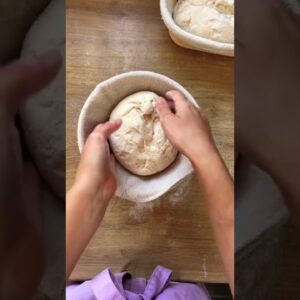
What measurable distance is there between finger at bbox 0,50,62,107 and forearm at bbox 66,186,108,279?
0.84 feet

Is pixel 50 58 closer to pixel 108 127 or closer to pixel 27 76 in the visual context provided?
pixel 27 76

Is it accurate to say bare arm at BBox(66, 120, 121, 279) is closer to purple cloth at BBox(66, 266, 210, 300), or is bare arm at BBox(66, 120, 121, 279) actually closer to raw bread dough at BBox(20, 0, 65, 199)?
purple cloth at BBox(66, 266, 210, 300)

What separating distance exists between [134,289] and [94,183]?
20cm

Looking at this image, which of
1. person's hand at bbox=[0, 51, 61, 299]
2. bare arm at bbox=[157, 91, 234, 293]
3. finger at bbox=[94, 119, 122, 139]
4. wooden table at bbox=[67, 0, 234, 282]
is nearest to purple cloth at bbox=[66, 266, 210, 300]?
wooden table at bbox=[67, 0, 234, 282]

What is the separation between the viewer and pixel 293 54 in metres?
0.40

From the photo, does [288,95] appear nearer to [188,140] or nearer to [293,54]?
[293,54]

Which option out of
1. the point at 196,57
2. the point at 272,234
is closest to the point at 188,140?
the point at 196,57

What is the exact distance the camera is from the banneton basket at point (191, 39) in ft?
2.35

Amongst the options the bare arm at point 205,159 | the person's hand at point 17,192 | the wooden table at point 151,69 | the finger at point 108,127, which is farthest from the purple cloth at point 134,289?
the person's hand at point 17,192

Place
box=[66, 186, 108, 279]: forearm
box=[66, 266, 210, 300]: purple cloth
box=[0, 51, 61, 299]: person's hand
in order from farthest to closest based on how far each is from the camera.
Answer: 1. box=[66, 266, 210, 300]: purple cloth
2. box=[66, 186, 108, 279]: forearm
3. box=[0, 51, 61, 299]: person's hand

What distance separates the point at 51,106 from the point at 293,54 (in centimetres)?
22

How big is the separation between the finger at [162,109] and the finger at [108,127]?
70mm

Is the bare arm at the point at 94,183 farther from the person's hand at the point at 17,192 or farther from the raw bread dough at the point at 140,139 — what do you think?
the person's hand at the point at 17,192

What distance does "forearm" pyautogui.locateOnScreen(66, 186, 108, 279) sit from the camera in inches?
24.3
